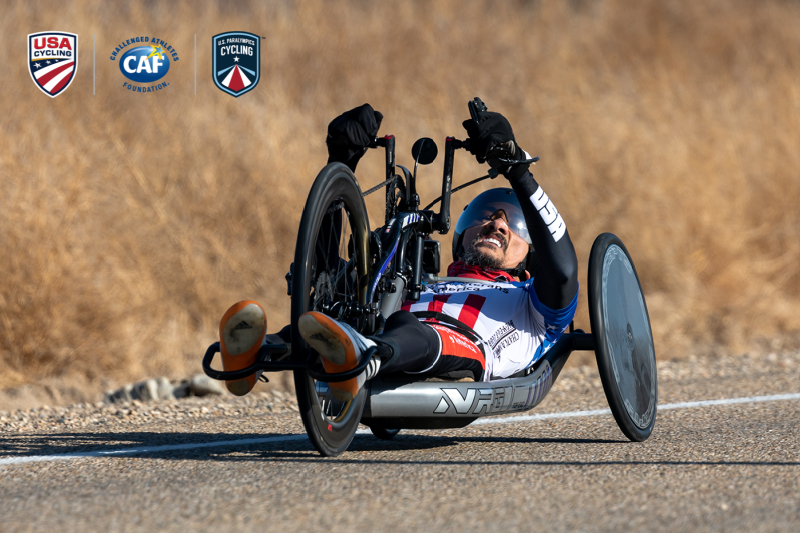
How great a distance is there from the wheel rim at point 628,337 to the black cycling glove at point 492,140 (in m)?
0.80

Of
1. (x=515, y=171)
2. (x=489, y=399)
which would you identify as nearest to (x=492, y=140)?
(x=515, y=171)

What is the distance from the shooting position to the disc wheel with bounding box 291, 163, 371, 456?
4020mm

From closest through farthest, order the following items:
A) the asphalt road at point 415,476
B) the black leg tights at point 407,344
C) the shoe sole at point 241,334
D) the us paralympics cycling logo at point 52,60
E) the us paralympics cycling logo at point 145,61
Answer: the asphalt road at point 415,476
the shoe sole at point 241,334
the black leg tights at point 407,344
the us paralympics cycling logo at point 52,60
the us paralympics cycling logo at point 145,61

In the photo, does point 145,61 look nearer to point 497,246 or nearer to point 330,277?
point 497,246

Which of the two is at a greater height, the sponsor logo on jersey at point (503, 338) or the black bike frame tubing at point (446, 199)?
the black bike frame tubing at point (446, 199)

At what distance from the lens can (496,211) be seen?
18.7ft

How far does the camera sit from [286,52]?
16641 millimetres

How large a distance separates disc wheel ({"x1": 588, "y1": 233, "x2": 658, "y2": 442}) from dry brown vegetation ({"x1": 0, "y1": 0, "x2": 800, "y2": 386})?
205 inches

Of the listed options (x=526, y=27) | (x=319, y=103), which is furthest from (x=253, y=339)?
(x=526, y=27)

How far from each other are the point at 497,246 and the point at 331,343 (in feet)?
6.57

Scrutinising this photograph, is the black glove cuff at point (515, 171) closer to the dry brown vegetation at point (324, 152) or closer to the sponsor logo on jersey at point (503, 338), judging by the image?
the sponsor logo on jersey at point (503, 338)

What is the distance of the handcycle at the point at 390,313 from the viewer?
410 centimetres

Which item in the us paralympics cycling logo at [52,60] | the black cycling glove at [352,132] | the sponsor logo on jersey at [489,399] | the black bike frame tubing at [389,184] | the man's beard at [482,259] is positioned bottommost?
the sponsor logo on jersey at [489,399]

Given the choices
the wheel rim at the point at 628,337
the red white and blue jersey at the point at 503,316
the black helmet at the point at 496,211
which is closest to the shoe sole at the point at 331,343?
the red white and blue jersey at the point at 503,316
